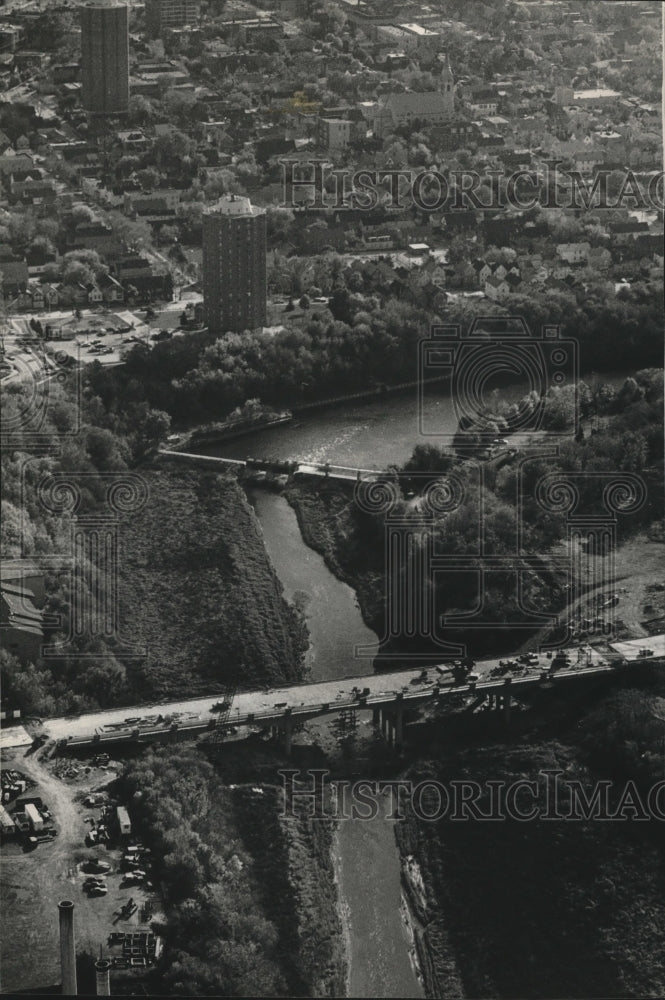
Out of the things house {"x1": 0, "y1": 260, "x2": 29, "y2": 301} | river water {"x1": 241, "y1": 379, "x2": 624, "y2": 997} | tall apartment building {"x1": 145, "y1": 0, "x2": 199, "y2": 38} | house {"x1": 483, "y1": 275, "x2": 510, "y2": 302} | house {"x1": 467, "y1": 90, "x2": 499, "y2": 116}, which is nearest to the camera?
river water {"x1": 241, "y1": 379, "x2": 624, "y2": 997}

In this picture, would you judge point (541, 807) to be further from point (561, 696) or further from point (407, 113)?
point (407, 113)

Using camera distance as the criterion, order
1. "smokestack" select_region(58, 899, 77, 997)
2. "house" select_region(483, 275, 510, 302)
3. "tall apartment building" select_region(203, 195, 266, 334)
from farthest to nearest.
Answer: "tall apartment building" select_region(203, 195, 266, 334), "house" select_region(483, 275, 510, 302), "smokestack" select_region(58, 899, 77, 997)

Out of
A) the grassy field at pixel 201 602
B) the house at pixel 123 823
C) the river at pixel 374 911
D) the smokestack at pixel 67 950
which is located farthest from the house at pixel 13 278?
the smokestack at pixel 67 950

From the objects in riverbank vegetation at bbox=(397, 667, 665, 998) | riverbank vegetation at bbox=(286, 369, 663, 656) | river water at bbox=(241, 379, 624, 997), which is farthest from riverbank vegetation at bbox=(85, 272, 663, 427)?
riverbank vegetation at bbox=(397, 667, 665, 998)

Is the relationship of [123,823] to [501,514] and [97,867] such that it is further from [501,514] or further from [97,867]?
[501,514]

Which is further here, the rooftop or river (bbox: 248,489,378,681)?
the rooftop

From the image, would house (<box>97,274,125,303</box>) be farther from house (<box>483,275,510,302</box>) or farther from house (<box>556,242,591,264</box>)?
house (<box>556,242,591,264</box>)

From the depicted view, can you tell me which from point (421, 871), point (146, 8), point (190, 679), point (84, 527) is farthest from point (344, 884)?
point (146, 8)

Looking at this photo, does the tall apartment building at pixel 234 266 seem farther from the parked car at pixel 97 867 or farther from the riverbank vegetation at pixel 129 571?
the parked car at pixel 97 867

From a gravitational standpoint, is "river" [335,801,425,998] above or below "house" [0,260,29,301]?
below
